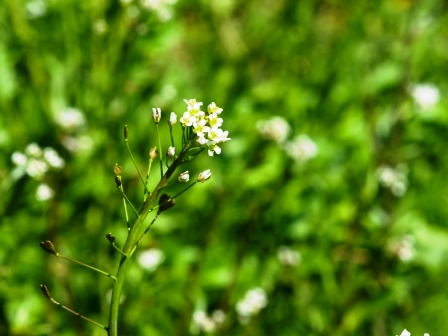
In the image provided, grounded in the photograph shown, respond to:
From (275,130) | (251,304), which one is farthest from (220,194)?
(251,304)

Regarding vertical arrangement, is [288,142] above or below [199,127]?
above

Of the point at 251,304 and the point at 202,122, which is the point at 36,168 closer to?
the point at 251,304

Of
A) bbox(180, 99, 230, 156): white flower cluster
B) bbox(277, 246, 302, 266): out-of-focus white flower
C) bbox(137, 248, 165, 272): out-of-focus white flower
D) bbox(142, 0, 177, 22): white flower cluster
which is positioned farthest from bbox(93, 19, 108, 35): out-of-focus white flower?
bbox(180, 99, 230, 156): white flower cluster

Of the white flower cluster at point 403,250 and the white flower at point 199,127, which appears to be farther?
the white flower cluster at point 403,250

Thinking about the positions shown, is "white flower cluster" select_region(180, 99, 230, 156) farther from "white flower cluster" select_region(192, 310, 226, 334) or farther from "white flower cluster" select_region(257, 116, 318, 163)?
"white flower cluster" select_region(257, 116, 318, 163)

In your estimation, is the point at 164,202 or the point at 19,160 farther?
the point at 19,160

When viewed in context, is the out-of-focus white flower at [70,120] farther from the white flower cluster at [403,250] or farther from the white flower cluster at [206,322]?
the white flower cluster at [403,250]

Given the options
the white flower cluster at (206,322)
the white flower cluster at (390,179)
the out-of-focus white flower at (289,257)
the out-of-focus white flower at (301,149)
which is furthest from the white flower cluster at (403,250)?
the white flower cluster at (206,322)
